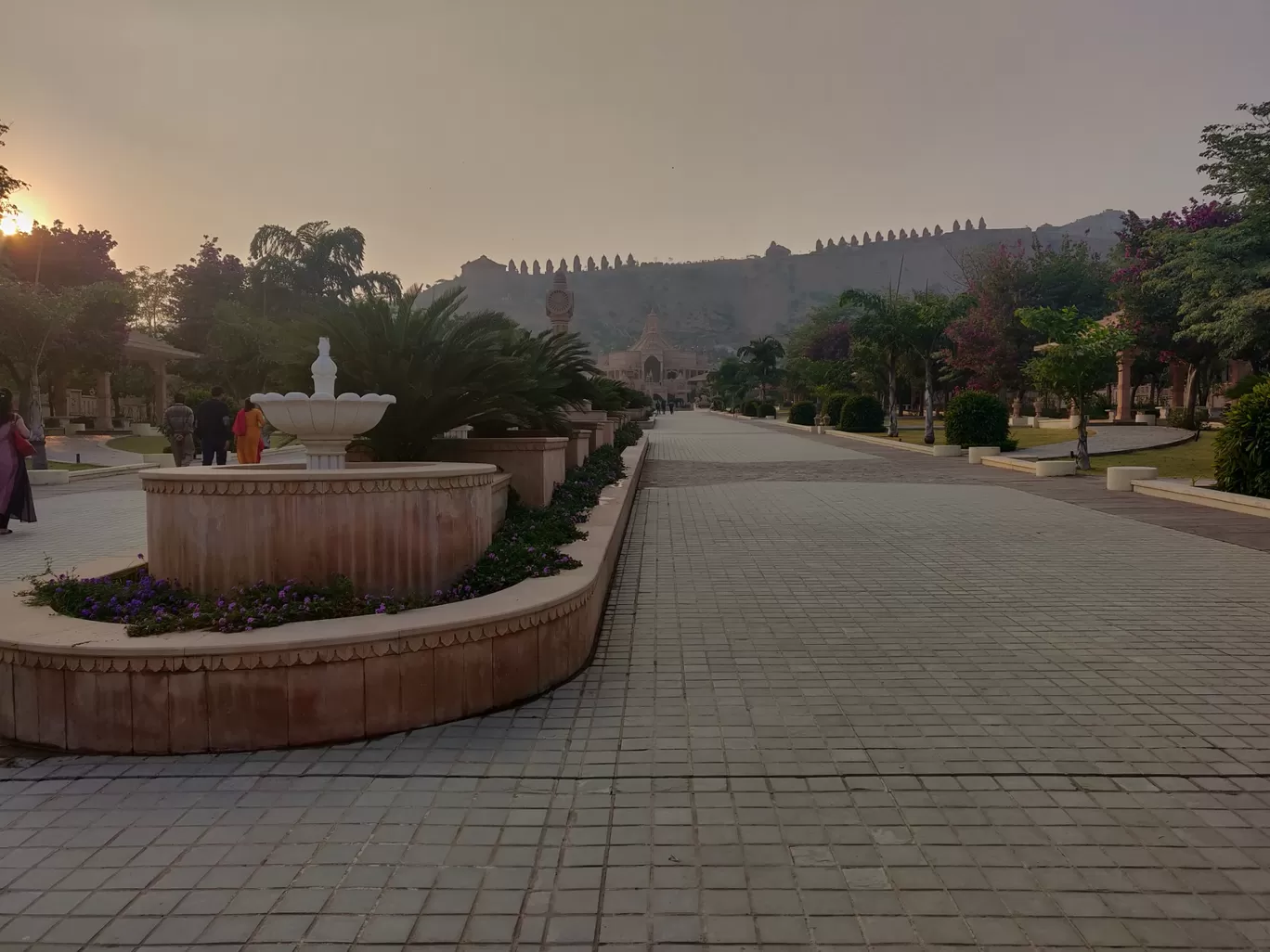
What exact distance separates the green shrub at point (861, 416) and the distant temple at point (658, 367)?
10813cm

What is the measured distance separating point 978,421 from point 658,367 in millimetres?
130025

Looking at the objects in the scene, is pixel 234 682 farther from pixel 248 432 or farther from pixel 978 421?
pixel 978 421

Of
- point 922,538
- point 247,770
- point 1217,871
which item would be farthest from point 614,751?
point 922,538

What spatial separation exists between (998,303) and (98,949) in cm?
4517

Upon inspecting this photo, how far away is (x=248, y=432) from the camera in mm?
12641

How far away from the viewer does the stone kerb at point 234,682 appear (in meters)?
3.61

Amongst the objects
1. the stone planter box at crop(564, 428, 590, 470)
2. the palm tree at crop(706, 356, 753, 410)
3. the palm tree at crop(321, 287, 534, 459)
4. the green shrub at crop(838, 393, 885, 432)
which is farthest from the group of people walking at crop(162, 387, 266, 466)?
the palm tree at crop(706, 356, 753, 410)

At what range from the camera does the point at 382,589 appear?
461 cm

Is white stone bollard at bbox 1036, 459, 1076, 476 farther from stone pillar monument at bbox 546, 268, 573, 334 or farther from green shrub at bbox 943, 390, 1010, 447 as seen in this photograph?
stone pillar monument at bbox 546, 268, 573, 334

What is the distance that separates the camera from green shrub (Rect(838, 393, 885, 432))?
35625 millimetres

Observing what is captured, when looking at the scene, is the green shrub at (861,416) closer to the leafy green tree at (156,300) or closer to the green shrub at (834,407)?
the green shrub at (834,407)

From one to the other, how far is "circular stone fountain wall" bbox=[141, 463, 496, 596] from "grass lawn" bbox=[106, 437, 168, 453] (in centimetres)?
2547

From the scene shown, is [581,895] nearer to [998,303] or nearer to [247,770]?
[247,770]

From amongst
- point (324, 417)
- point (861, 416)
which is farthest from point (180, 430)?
point (861, 416)
